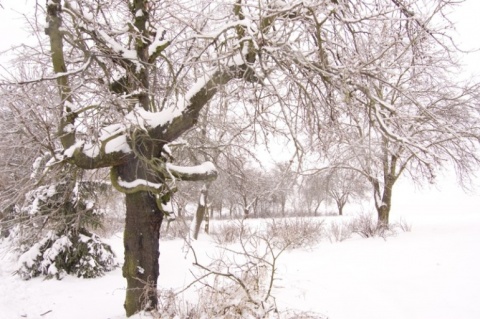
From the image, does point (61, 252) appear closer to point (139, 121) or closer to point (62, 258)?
point (62, 258)

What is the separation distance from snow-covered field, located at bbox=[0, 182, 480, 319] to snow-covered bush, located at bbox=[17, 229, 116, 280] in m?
0.25

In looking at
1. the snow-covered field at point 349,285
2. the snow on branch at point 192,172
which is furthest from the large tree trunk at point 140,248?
the snow-covered field at point 349,285

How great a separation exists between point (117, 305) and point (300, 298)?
3.02 metres

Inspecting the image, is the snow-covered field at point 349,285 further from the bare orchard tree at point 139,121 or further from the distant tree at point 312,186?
the distant tree at point 312,186

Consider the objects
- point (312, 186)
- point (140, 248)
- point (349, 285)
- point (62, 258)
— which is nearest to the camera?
point (140, 248)

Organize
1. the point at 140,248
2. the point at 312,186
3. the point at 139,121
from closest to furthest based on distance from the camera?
the point at 139,121, the point at 140,248, the point at 312,186

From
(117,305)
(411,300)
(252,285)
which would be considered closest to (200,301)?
(252,285)

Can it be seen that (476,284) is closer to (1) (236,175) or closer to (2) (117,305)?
(1) (236,175)

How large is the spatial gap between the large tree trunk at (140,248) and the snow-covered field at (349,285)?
716mm

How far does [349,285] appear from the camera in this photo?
6098 mm

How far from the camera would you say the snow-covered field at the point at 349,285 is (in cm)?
490

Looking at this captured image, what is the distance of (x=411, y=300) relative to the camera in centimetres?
514

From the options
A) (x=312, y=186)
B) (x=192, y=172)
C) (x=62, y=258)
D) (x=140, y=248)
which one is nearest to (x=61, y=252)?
(x=62, y=258)

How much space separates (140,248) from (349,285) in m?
3.77
